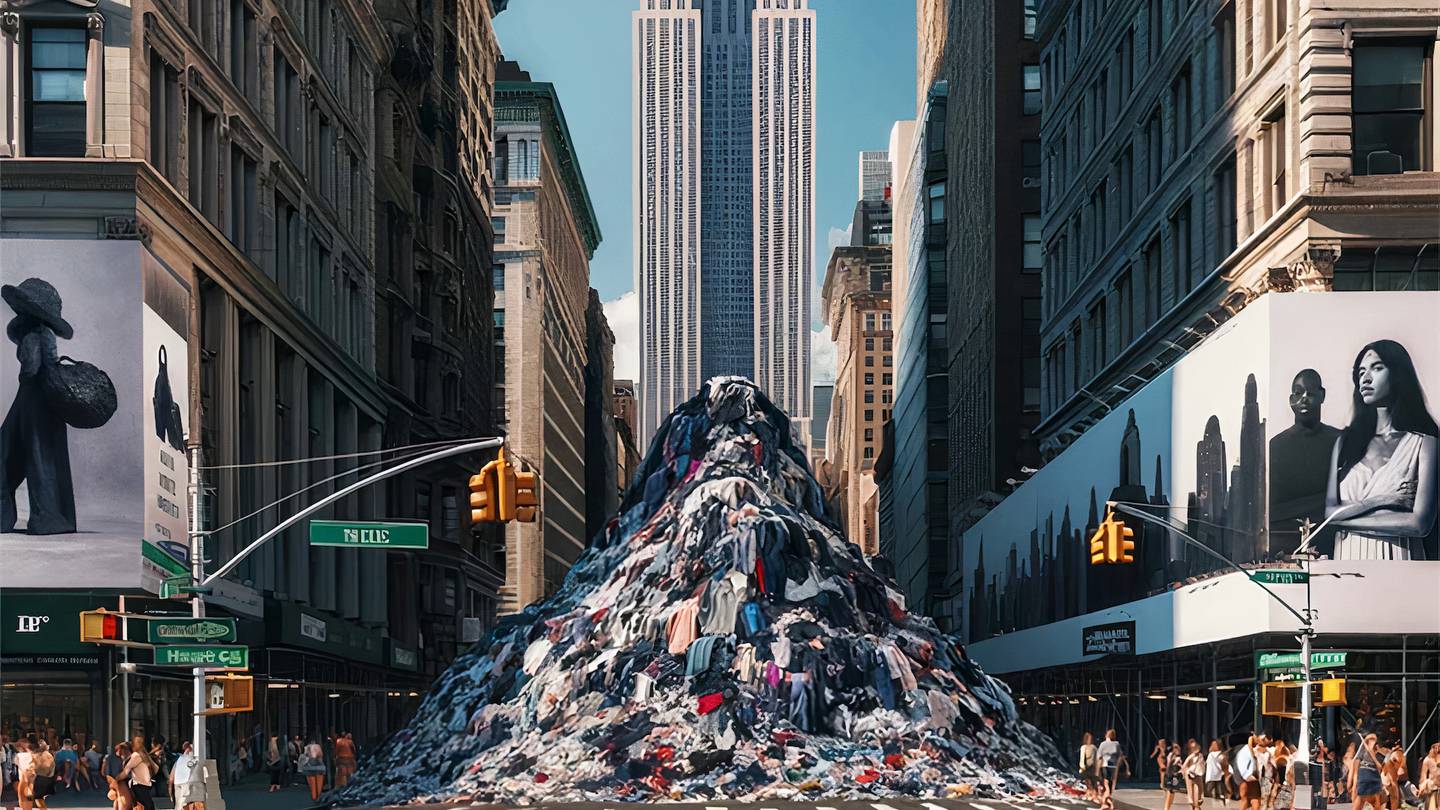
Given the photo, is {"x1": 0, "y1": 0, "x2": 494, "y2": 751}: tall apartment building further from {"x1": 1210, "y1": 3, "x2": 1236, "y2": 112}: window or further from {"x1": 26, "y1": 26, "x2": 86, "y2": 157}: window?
{"x1": 1210, "y1": 3, "x2": 1236, "y2": 112}: window

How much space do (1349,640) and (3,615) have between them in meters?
28.0

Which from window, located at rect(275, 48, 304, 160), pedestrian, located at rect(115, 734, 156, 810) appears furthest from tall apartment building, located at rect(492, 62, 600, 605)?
pedestrian, located at rect(115, 734, 156, 810)

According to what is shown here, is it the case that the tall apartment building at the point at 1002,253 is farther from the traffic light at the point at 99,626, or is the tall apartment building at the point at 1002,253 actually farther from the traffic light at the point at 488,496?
the traffic light at the point at 488,496

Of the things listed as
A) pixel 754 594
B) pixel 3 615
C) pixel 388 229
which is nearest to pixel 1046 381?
pixel 388 229

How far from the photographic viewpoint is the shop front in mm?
37562

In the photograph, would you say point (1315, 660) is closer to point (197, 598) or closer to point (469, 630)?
point (197, 598)

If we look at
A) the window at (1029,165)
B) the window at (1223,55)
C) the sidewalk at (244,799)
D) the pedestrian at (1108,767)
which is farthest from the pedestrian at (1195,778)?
the window at (1029,165)

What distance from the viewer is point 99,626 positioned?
25047 millimetres

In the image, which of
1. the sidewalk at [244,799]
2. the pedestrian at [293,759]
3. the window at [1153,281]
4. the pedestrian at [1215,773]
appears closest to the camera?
the pedestrian at [1215,773]

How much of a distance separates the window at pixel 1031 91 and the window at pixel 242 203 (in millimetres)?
Result: 54671

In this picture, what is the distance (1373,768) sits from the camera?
32156 millimetres

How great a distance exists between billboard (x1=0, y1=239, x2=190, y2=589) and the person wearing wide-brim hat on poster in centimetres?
2

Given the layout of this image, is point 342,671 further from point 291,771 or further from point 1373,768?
point 1373,768

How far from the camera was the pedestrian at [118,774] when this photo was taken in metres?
28.4
